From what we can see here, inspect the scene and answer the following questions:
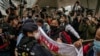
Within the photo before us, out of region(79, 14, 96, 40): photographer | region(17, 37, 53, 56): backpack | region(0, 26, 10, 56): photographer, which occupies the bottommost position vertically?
region(79, 14, 96, 40): photographer

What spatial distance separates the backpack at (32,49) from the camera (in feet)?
20.0

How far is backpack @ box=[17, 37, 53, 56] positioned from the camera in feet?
20.0

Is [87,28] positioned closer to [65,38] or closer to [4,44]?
[65,38]

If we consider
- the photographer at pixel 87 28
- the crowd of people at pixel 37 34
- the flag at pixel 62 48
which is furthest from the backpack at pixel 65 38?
the photographer at pixel 87 28

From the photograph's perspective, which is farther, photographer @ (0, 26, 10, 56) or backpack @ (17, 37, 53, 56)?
photographer @ (0, 26, 10, 56)

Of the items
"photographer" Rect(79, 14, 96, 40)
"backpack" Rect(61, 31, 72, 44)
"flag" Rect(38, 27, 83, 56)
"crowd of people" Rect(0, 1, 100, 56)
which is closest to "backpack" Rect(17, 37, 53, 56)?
"crowd of people" Rect(0, 1, 100, 56)

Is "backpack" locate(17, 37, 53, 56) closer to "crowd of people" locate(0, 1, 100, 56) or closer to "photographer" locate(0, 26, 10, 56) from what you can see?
"crowd of people" locate(0, 1, 100, 56)

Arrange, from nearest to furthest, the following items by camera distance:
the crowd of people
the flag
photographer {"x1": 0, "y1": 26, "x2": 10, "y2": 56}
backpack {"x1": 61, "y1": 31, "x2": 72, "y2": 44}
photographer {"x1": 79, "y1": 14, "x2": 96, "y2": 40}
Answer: the crowd of people < the flag < backpack {"x1": 61, "y1": 31, "x2": 72, "y2": 44} < photographer {"x1": 0, "y1": 26, "x2": 10, "y2": 56} < photographer {"x1": 79, "y1": 14, "x2": 96, "y2": 40}

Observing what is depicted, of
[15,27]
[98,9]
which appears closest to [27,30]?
[15,27]

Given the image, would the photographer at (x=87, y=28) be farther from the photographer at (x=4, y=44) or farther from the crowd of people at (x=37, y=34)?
the photographer at (x=4, y=44)

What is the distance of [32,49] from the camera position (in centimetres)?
621

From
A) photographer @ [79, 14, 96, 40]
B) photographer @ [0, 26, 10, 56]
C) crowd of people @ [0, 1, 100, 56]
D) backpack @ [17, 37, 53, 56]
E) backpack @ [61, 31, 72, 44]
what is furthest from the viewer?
photographer @ [79, 14, 96, 40]

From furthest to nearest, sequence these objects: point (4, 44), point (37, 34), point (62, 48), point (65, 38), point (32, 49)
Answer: point (4, 44), point (65, 38), point (62, 48), point (37, 34), point (32, 49)

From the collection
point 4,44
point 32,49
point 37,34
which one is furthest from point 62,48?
point 32,49
